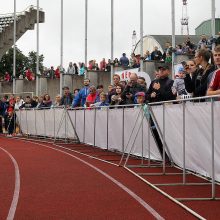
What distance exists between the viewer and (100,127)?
14797mm

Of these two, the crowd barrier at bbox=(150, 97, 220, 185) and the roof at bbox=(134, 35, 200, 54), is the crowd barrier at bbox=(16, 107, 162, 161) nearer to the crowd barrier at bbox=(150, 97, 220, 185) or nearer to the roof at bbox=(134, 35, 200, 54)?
the crowd barrier at bbox=(150, 97, 220, 185)

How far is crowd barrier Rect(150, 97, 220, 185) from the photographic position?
22.8 feet

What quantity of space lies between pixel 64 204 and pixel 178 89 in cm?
538

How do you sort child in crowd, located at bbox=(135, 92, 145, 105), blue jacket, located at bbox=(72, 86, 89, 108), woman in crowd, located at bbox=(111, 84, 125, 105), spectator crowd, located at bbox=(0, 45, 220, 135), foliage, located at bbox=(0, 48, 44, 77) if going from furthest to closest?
foliage, located at bbox=(0, 48, 44, 77)
blue jacket, located at bbox=(72, 86, 89, 108)
woman in crowd, located at bbox=(111, 84, 125, 105)
child in crowd, located at bbox=(135, 92, 145, 105)
spectator crowd, located at bbox=(0, 45, 220, 135)

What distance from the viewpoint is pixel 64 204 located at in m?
6.59

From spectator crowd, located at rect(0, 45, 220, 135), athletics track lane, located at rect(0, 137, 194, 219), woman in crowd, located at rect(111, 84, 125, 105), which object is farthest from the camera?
woman in crowd, located at rect(111, 84, 125, 105)

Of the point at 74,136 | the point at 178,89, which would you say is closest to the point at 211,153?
the point at 178,89

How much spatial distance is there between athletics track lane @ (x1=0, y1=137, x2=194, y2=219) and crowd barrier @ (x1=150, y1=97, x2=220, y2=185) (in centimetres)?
89

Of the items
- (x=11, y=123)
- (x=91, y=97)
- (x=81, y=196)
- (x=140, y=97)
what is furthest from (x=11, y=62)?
(x=81, y=196)

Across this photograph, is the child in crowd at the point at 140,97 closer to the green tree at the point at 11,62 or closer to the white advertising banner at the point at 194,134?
the white advertising banner at the point at 194,134

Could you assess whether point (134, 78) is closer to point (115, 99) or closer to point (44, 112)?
point (115, 99)

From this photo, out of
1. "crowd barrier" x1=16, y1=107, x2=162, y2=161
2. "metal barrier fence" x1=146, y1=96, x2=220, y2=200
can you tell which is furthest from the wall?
"metal barrier fence" x1=146, y1=96, x2=220, y2=200

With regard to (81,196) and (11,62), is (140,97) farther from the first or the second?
(11,62)

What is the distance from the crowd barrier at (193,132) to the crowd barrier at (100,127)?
125cm
